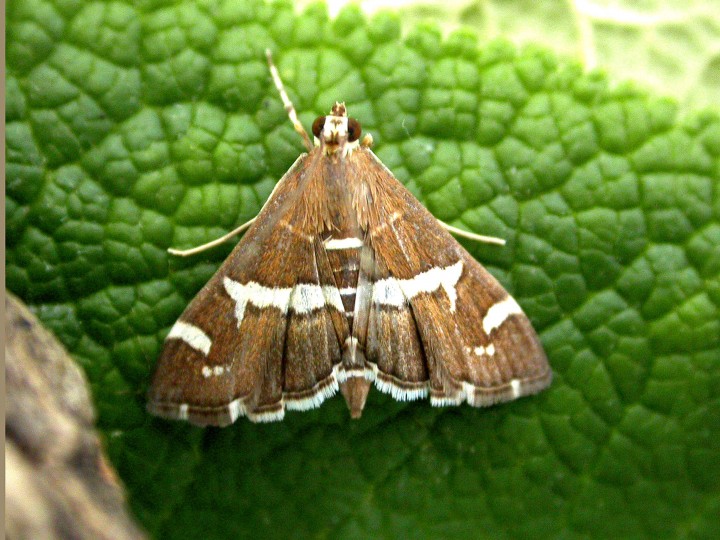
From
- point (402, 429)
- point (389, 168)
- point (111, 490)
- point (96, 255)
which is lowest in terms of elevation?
point (402, 429)

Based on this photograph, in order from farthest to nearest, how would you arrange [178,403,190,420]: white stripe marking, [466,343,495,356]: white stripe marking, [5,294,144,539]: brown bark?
[466,343,495,356]: white stripe marking
[178,403,190,420]: white stripe marking
[5,294,144,539]: brown bark

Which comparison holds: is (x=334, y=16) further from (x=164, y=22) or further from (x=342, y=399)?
(x=342, y=399)

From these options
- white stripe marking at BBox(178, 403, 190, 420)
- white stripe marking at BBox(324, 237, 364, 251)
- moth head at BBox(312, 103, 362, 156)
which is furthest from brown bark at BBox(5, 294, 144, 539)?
moth head at BBox(312, 103, 362, 156)

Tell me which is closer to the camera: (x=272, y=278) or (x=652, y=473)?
(x=272, y=278)

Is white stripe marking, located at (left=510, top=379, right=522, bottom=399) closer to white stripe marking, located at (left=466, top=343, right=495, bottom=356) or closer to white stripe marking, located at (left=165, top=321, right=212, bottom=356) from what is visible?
white stripe marking, located at (left=466, top=343, right=495, bottom=356)

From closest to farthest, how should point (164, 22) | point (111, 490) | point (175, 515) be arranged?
point (111, 490), point (164, 22), point (175, 515)

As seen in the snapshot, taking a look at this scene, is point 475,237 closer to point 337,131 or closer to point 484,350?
point 484,350

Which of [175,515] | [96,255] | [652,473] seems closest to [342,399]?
[175,515]
